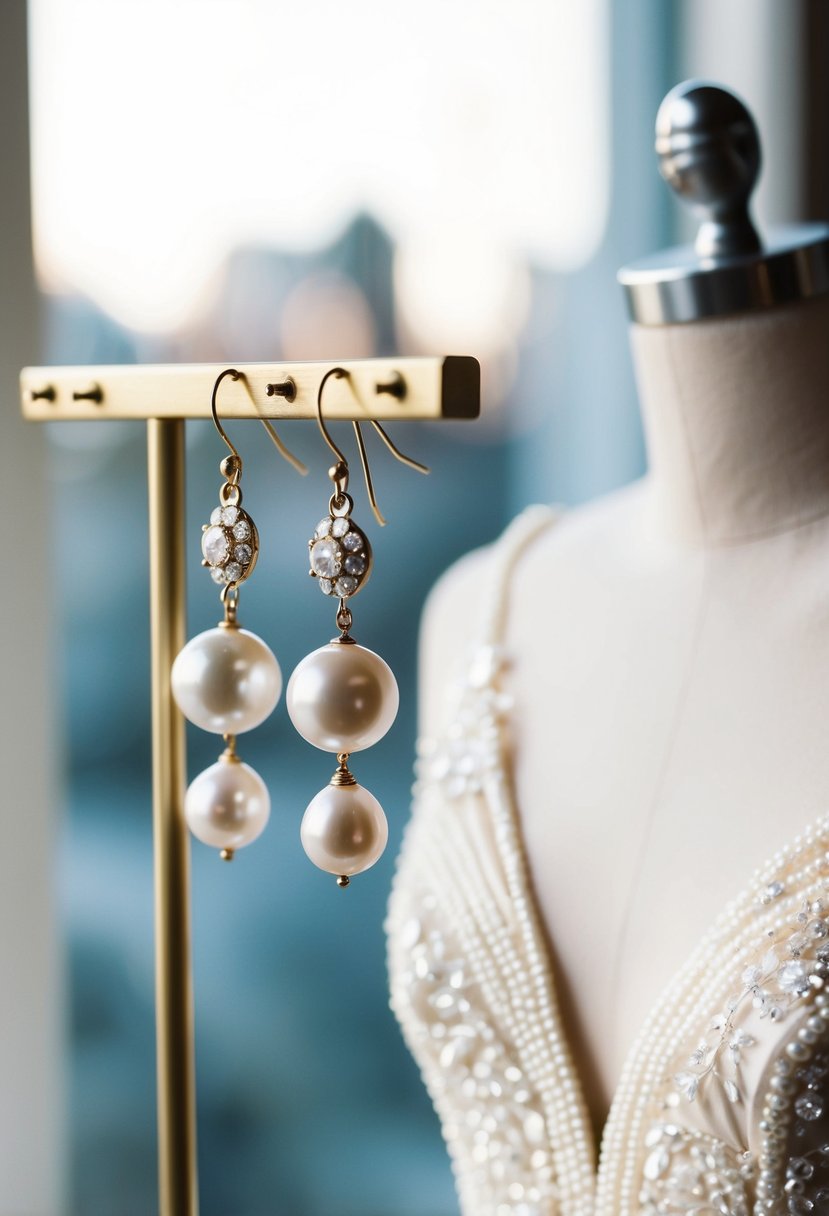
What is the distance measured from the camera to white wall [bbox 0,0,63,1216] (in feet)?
4.91

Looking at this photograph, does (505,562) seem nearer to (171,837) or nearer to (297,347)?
(171,837)

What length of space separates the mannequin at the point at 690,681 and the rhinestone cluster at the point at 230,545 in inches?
14.9

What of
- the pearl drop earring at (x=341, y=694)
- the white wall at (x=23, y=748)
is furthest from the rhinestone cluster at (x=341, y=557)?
the white wall at (x=23, y=748)

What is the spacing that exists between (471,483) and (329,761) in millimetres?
471

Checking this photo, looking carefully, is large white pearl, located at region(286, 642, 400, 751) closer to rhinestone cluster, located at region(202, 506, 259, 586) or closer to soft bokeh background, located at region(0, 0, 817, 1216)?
rhinestone cluster, located at region(202, 506, 259, 586)

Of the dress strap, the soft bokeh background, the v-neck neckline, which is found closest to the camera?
the v-neck neckline

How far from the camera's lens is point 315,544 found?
57 cm

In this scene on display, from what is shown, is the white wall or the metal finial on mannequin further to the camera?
the white wall

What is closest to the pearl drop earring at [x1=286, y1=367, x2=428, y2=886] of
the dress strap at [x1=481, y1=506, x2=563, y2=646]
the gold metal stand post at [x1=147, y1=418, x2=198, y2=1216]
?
the gold metal stand post at [x1=147, y1=418, x2=198, y2=1216]

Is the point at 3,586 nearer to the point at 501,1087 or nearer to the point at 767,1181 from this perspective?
the point at 501,1087

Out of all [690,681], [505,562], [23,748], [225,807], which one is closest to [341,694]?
[225,807]

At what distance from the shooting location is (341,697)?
57cm

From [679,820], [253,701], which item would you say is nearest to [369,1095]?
[679,820]

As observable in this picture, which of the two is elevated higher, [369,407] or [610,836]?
[369,407]
